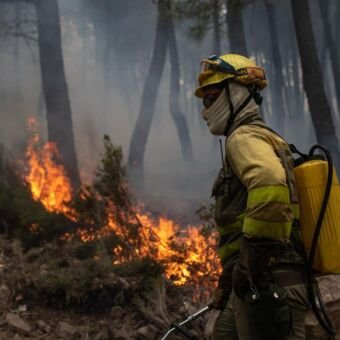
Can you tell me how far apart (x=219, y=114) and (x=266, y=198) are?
73 cm

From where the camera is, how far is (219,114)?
9.49ft

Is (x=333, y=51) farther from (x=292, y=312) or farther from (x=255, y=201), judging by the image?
(x=255, y=201)

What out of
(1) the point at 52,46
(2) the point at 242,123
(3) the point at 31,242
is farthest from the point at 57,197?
(2) the point at 242,123

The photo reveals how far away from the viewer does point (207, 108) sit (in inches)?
117

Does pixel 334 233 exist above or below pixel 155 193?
above

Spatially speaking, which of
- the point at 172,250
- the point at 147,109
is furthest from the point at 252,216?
the point at 147,109

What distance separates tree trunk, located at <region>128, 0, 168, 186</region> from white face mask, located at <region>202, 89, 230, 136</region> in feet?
35.4

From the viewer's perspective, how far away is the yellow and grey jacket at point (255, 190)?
2.38m

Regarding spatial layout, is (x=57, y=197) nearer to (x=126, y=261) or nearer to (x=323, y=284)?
(x=126, y=261)

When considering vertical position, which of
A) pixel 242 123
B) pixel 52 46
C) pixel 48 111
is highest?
Result: pixel 52 46

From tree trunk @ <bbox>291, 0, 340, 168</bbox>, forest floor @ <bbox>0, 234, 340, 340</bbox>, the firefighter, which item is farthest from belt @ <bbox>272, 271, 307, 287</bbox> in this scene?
tree trunk @ <bbox>291, 0, 340, 168</bbox>

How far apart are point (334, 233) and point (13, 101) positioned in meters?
13.0

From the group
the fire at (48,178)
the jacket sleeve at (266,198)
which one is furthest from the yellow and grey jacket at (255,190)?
the fire at (48,178)

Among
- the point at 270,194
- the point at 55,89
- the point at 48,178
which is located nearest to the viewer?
the point at 270,194
